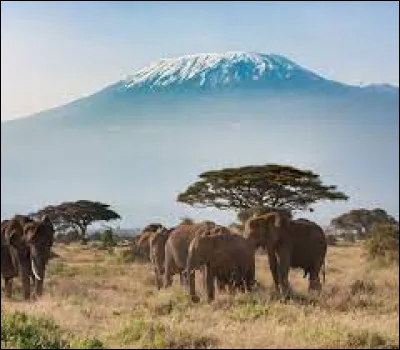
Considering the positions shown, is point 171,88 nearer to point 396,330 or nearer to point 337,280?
point 337,280

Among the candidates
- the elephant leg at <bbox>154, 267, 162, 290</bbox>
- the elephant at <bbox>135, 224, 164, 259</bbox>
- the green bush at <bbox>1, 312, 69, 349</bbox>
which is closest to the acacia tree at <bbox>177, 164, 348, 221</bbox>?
the elephant at <bbox>135, 224, 164, 259</bbox>

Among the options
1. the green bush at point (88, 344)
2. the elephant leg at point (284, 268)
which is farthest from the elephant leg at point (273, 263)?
the green bush at point (88, 344)

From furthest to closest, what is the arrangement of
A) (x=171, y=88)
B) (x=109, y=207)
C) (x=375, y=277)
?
(x=109, y=207)
(x=171, y=88)
(x=375, y=277)

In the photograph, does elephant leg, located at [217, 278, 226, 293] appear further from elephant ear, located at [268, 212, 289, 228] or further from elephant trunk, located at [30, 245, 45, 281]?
elephant trunk, located at [30, 245, 45, 281]

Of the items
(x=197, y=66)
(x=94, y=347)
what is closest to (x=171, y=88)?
(x=197, y=66)

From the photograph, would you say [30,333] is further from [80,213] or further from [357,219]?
[357,219]

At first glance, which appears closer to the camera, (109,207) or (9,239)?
(9,239)

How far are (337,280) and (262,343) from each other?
12.1 meters

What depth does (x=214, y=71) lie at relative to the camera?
45062mm

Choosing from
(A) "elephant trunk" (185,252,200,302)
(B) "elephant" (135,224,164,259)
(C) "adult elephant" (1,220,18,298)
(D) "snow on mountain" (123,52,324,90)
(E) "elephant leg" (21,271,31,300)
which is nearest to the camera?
(A) "elephant trunk" (185,252,200,302)

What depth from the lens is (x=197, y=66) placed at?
37.7m

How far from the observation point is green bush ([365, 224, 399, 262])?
23844 millimetres

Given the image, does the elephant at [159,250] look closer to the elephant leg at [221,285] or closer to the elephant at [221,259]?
the elephant leg at [221,285]

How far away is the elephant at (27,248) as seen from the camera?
18.6 m
